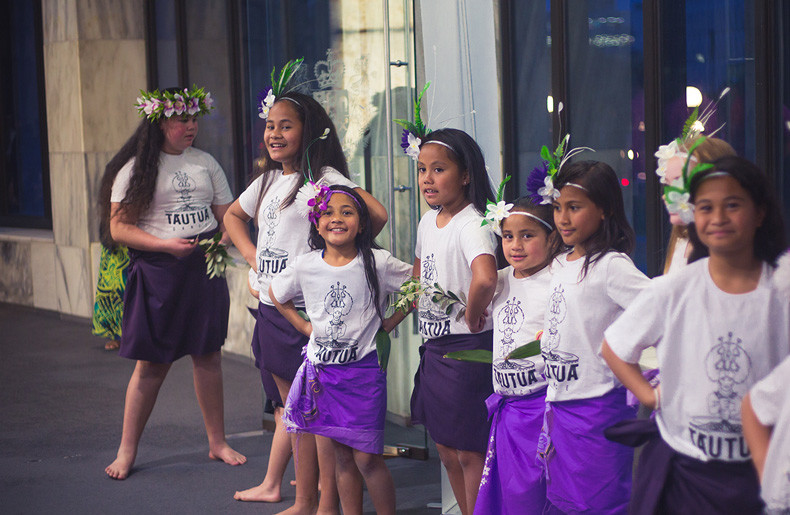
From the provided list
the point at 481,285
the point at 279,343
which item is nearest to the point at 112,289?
the point at 279,343

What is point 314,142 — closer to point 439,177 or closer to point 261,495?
point 439,177

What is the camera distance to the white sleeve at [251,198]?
3586mm

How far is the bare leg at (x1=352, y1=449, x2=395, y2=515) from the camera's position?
10.3 feet

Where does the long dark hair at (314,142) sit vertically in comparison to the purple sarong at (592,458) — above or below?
above

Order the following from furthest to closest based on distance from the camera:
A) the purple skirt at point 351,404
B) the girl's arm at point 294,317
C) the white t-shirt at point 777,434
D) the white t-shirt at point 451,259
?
the girl's arm at point 294,317 < the purple skirt at point 351,404 < the white t-shirt at point 451,259 < the white t-shirt at point 777,434

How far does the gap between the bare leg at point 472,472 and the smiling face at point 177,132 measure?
185cm

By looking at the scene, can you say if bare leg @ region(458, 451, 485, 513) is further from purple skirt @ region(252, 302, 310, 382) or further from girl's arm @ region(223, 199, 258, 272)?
girl's arm @ region(223, 199, 258, 272)

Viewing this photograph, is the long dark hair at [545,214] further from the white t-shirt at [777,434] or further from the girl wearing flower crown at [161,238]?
the girl wearing flower crown at [161,238]

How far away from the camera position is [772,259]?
1.91 m

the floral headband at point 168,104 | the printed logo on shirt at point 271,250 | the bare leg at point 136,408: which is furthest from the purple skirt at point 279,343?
the floral headband at point 168,104

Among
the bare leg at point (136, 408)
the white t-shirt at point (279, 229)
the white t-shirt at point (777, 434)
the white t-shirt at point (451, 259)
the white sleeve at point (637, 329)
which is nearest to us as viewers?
the white t-shirt at point (777, 434)

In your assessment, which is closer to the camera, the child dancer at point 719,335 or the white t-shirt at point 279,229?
the child dancer at point 719,335

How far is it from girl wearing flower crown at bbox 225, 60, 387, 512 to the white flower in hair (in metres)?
0.89

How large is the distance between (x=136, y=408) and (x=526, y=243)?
212 centimetres
